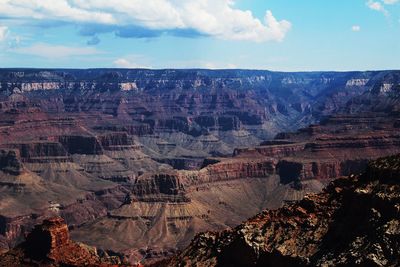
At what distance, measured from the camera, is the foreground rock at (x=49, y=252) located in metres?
70.2

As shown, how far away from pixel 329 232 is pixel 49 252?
124 ft

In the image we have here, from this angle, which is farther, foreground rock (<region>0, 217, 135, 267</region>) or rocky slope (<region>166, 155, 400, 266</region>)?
foreground rock (<region>0, 217, 135, 267</region>)

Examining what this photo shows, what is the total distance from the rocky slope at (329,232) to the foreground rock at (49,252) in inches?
989

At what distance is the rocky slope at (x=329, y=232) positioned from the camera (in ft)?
119

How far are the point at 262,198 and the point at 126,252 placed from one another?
2166 inches

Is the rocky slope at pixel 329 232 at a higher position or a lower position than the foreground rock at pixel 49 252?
higher

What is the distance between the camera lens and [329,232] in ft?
135

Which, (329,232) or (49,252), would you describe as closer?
(329,232)

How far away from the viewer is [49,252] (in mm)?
71000

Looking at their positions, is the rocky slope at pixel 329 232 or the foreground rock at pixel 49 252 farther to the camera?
the foreground rock at pixel 49 252

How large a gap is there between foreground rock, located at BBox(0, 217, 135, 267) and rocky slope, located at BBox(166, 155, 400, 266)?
25133 mm

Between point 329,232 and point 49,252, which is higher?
point 329,232

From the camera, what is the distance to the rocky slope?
36281 mm

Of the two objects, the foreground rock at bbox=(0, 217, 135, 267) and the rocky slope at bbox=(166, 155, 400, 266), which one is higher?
the rocky slope at bbox=(166, 155, 400, 266)
